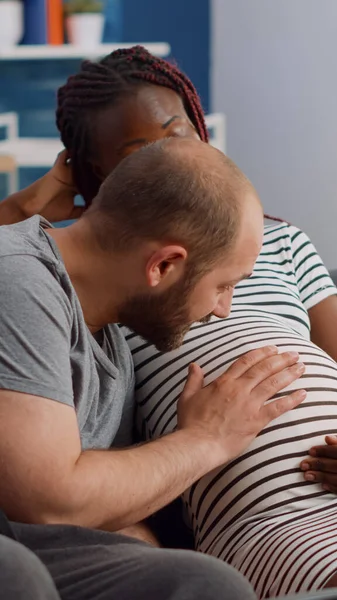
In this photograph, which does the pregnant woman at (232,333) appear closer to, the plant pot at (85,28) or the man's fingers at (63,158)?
the man's fingers at (63,158)

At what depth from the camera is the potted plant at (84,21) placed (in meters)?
4.00

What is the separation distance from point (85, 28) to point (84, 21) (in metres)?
0.03

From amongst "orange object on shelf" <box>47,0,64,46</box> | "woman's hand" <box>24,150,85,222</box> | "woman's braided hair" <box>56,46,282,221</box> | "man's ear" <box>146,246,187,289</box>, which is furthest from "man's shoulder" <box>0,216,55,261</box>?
"orange object on shelf" <box>47,0,64,46</box>

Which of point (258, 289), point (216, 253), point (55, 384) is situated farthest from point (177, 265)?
point (258, 289)

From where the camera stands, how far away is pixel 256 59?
13.3 feet

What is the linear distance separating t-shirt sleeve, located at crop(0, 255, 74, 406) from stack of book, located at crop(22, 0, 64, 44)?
321 centimetres

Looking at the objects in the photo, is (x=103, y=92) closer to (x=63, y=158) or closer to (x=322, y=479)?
(x=63, y=158)

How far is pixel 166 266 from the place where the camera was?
46.9 inches

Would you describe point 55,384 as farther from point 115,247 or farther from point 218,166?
point 218,166

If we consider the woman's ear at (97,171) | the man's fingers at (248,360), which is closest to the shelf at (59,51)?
the woman's ear at (97,171)

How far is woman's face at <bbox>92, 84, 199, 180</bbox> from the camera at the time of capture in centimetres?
157

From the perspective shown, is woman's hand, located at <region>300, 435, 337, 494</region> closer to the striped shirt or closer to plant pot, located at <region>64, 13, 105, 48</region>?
the striped shirt

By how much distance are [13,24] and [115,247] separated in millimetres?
3060

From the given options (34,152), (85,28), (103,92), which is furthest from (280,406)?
(85,28)
